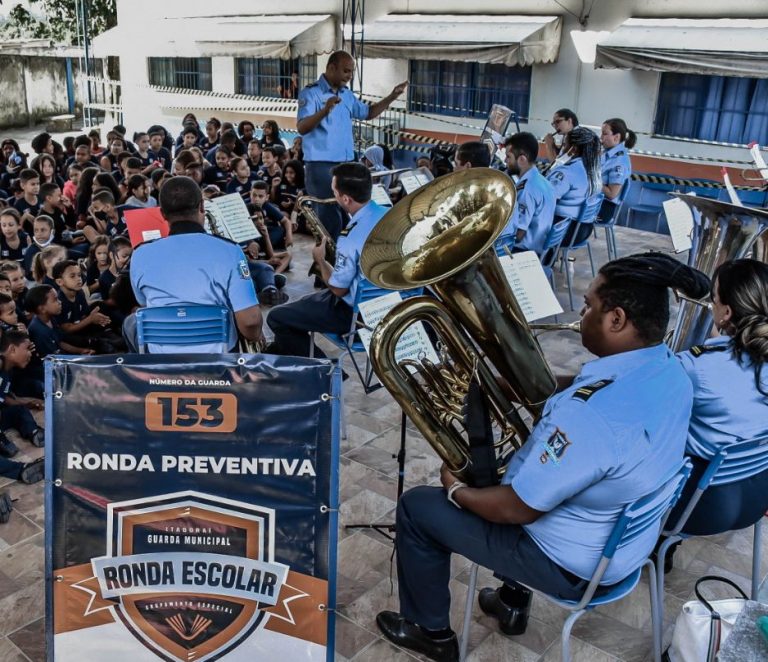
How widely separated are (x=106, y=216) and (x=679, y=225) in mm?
4324

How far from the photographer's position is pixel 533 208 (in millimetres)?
5297

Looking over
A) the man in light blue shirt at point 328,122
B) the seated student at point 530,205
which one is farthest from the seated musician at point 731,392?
the man in light blue shirt at point 328,122

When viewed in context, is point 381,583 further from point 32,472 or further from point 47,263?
point 47,263

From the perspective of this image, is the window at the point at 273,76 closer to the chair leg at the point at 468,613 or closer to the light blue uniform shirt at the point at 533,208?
the light blue uniform shirt at the point at 533,208

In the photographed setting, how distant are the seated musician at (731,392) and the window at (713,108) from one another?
28.0ft

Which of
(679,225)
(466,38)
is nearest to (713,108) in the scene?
(466,38)

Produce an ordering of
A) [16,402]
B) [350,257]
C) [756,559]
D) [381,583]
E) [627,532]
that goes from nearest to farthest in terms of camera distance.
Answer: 1. [627,532]
2. [756,559]
3. [381,583]
4. [350,257]
5. [16,402]

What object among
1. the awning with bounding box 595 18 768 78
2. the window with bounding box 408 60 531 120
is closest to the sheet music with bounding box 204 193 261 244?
the awning with bounding box 595 18 768 78

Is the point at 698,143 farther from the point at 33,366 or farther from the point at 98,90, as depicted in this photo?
the point at 98,90

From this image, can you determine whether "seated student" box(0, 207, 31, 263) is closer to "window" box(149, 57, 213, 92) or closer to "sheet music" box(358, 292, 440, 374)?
"sheet music" box(358, 292, 440, 374)

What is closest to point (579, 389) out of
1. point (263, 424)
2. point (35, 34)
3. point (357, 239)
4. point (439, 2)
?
point (263, 424)

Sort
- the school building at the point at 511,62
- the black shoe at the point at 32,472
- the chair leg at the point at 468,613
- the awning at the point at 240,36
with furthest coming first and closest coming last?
the awning at the point at 240,36, the school building at the point at 511,62, the black shoe at the point at 32,472, the chair leg at the point at 468,613

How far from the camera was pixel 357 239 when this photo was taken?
3936 mm

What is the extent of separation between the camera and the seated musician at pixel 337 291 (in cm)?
399
